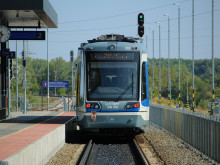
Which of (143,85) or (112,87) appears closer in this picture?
(112,87)

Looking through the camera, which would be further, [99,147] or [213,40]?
[213,40]

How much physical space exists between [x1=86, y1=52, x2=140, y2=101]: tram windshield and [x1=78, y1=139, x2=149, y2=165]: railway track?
1.68m

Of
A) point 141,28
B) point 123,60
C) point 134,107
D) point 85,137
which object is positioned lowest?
point 85,137

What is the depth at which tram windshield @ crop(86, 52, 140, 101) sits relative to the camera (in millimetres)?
16906

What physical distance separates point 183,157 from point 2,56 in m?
14.5

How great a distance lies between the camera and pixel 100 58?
1730 centimetres

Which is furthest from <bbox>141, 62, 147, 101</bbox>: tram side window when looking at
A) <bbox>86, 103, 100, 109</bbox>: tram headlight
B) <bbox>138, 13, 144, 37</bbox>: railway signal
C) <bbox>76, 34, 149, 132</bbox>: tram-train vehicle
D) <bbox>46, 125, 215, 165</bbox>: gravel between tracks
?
<bbox>138, 13, 144, 37</bbox>: railway signal

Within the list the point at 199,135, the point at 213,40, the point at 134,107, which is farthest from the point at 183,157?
the point at 213,40

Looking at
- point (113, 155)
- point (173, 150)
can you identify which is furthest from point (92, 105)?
point (173, 150)

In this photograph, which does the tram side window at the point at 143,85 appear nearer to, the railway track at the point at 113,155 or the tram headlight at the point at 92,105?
the tram headlight at the point at 92,105

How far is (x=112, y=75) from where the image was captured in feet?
55.9

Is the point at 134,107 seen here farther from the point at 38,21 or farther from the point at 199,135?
the point at 38,21

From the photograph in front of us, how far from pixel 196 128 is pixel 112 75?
3842mm

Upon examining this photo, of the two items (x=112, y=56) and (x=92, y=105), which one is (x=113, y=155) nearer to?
(x=92, y=105)
